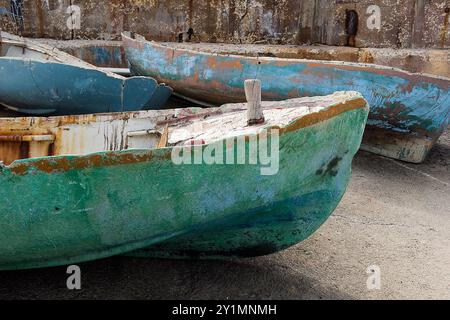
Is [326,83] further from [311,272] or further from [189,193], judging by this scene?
[189,193]

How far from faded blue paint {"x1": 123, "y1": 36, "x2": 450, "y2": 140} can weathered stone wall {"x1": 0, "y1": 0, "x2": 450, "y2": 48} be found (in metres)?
3.93

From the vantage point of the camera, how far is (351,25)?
9625 mm

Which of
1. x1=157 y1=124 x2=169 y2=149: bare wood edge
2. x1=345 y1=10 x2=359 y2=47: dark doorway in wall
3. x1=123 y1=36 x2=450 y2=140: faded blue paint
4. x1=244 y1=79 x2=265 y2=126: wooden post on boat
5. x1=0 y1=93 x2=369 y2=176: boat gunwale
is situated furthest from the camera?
x1=345 y1=10 x2=359 y2=47: dark doorway in wall

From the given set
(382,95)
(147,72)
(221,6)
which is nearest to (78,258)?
(382,95)

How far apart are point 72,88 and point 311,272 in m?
3.65

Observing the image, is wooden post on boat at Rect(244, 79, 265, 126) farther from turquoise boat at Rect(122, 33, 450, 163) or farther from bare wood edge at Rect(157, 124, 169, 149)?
turquoise boat at Rect(122, 33, 450, 163)

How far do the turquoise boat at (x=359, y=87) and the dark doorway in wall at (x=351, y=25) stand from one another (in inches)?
178

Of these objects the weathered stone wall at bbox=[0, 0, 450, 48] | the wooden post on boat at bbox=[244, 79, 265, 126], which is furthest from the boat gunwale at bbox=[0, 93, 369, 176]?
the weathered stone wall at bbox=[0, 0, 450, 48]

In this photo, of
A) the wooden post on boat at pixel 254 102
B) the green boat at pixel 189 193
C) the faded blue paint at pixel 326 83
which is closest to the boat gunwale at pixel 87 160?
the green boat at pixel 189 193

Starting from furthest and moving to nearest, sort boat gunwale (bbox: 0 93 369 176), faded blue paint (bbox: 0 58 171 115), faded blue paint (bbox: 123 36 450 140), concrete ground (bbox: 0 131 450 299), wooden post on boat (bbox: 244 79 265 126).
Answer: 1. faded blue paint (bbox: 0 58 171 115)
2. faded blue paint (bbox: 123 36 450 140)
3. concrete ground (bbox: 0 131 450 299)
4. wooden post on boat (bbox: 244 79 265 126)
5. boat gunwale (bbox: 0 93 369 176)

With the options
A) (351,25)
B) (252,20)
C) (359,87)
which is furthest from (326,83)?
(252,20)

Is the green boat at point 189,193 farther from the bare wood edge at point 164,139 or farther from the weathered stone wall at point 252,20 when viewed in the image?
the weathered stone wall at point 252,20

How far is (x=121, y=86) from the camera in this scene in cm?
541

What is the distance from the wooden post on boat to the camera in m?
2.65
